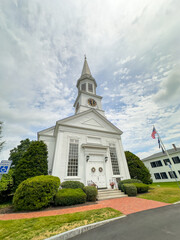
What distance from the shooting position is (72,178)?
10320mm

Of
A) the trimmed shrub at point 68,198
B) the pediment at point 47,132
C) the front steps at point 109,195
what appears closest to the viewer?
the trimmed shrub at point 68,198

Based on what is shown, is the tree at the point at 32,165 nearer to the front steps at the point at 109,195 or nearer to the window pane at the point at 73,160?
the window pane at the point at 73,160

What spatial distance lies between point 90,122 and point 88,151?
438cm

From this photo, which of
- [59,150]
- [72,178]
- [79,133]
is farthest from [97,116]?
[72,178]

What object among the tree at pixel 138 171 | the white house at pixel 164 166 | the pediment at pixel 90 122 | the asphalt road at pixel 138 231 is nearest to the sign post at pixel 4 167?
the asphalt road at pixel 138 231

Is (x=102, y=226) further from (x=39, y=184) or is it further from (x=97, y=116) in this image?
(x=97, y=116)

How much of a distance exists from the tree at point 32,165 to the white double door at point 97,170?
4.63 metres

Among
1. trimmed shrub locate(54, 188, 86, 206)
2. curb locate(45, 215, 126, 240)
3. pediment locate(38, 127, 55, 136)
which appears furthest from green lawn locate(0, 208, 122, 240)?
pediment locate(38, 127, 55, 136)

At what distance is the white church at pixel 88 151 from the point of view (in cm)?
1084

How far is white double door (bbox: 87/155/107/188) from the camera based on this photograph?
36.5ft

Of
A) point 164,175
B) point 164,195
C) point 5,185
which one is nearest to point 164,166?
point 164,175

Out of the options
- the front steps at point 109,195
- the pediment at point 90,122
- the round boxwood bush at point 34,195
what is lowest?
the front steps at point 109,195

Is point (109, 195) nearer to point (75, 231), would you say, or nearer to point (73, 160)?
point (73, 160)

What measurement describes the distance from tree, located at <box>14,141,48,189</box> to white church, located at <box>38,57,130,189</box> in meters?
1.12
